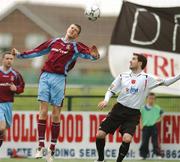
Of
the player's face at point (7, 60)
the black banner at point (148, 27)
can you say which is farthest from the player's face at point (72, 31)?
the black banner at point (148, 27)

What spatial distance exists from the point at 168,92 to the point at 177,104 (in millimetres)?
971

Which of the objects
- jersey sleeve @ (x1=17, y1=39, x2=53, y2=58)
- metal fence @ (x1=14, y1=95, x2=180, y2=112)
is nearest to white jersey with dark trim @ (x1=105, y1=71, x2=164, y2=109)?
jersey sleeve @ (x1=17, y1=39, x2=53, y2=58)

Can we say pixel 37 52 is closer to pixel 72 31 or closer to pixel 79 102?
pixel 72 31

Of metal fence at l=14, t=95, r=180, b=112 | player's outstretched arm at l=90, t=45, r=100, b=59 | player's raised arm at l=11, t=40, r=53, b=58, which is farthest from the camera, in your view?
metal fence at l=14, t=95, r=180, b=112

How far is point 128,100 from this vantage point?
44.8 feet

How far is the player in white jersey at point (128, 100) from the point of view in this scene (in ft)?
44.6

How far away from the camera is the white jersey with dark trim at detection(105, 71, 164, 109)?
13.6 meters

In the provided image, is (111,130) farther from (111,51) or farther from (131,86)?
(111,51)

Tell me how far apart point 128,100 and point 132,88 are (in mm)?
220

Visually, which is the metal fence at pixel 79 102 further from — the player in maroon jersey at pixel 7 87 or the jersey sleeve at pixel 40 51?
the jersey sleeve at pixel 40 51

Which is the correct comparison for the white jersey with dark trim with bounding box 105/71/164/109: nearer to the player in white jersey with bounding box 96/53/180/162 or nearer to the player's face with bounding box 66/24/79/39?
the player in white jersey with bounding box 96/53/180/162

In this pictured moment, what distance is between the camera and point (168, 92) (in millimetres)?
18062

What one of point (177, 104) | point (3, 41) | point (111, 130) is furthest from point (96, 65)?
point (111, 130)

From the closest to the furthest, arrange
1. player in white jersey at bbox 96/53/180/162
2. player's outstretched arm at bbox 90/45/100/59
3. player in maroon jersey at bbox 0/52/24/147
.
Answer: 1. player in white jersey at bbox 96/53/180/162
2. player's outstretched arm at bbox 90/45/100/59
3. player in maroon jersey at bbox 0/52/24/147
